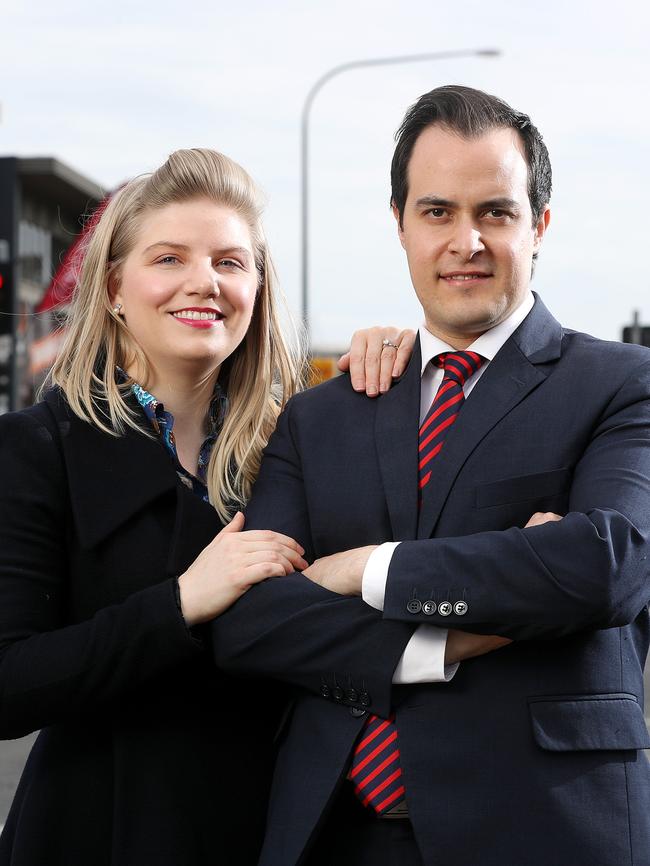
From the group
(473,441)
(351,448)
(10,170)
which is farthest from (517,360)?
(10,170)

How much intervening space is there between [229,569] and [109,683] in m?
0.37

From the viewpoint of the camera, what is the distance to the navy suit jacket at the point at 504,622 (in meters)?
2.74

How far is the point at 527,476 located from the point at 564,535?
9.1 inches

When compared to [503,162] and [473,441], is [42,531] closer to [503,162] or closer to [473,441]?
[473,441]

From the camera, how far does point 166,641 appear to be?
305 centimetres

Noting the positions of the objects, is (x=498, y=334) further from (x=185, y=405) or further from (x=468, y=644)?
(x=185, y=405)

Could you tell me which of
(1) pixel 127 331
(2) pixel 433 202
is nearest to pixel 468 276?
(2) pixel 433 202

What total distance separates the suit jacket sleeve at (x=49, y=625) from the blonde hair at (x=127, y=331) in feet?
0.73

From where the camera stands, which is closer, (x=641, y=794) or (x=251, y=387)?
(x=641, y=794)

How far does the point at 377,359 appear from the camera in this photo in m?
3.39

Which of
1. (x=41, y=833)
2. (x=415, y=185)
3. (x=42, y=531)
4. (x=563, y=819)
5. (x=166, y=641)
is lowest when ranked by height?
(x=41, y=833)

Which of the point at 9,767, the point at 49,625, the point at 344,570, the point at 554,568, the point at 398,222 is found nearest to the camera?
the point at 554,568

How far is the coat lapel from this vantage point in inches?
118

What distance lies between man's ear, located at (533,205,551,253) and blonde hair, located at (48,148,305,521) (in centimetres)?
79
